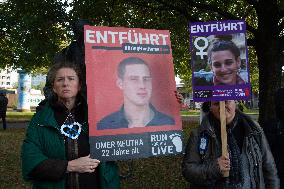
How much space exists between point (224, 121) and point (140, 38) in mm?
990

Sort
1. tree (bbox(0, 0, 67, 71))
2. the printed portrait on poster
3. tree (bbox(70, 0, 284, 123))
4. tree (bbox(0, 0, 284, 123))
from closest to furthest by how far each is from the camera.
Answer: the printed portrait on poster < tree (bbox(0, 0, 67, 71)) < tree (bbox(0, 0, 284, 123)) < tree (bbox(70, 0, 284, 123))

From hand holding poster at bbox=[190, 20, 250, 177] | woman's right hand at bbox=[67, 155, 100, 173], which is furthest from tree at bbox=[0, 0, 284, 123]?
woman's right hand at bbox=[67, 155, 100, 173]

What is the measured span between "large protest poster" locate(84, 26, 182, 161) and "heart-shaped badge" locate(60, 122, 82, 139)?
0.10m

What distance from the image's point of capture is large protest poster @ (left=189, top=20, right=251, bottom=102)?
3.38 m

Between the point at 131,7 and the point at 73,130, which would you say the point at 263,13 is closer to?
the point at 131,7

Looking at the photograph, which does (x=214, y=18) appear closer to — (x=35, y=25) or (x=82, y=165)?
(x=35, y=25)

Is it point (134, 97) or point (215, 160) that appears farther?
point (134, 97)

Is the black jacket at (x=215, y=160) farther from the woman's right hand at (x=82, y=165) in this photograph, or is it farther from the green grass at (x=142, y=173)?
the green grass at (x=142, y=173)

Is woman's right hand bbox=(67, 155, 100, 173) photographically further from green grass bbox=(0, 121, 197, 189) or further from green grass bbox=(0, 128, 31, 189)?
green grass bbox=(0, 128, 31, 189)

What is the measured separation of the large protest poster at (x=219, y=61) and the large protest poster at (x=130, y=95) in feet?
0.80

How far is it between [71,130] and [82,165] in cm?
27

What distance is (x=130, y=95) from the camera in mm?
3322

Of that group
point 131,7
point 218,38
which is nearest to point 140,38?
point 218,38

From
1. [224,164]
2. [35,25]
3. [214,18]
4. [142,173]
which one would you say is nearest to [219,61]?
[224,164]
